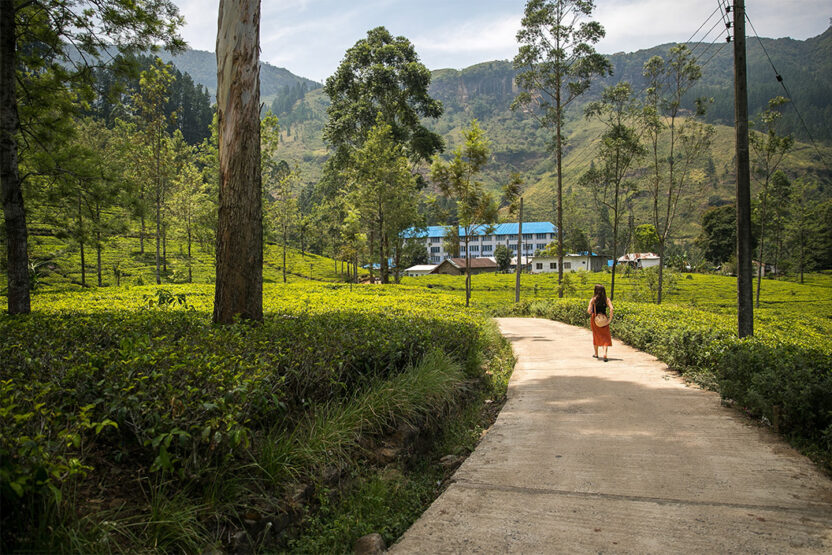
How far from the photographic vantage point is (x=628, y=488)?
3760 millimetres

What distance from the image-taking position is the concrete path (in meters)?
3.01

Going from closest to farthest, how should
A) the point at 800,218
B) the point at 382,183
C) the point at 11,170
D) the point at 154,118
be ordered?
the point at 11,170
the point at 154,118
the point at 382,183
the point at 800,218

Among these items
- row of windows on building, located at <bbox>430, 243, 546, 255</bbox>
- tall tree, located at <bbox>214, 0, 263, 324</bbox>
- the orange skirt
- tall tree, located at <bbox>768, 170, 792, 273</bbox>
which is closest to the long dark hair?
the orange skirt

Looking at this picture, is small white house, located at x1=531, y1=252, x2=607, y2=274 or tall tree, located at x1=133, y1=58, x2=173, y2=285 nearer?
tall tree, located at x1=133, y1=58, x2=173, y2=285

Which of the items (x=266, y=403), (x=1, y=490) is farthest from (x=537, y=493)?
(x=1, y=490)

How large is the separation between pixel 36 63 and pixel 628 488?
10.5 metres

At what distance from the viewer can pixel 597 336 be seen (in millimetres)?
10023

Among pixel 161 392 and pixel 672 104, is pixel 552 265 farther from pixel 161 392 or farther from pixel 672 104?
pixel 161 392

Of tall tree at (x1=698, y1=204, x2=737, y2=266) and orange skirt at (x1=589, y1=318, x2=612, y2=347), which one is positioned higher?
tall tree at (x1=698, y1=204, x2=737, y2=266)

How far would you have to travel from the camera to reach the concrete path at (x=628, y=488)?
9.88 feet

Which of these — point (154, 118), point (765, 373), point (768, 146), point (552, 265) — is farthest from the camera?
point (552, 265)

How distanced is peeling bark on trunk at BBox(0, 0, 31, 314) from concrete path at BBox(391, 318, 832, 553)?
741 centimetres

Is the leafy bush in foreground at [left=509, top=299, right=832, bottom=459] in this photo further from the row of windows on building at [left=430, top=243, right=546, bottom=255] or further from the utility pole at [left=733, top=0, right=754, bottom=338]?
the row of windows on building at [left=430, top=243, right=546, bottom=255]

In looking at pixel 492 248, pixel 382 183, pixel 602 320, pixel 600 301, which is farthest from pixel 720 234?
pixel 602 320
